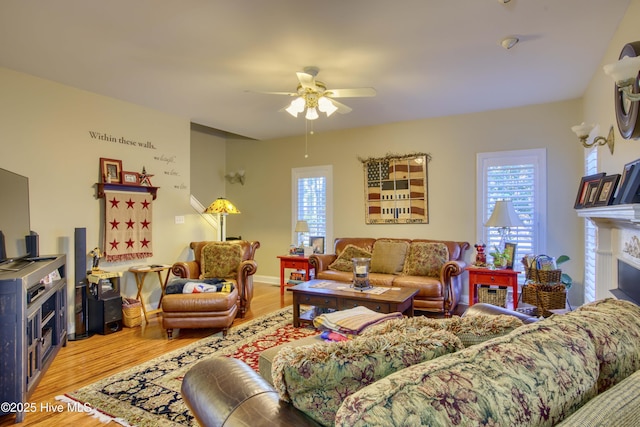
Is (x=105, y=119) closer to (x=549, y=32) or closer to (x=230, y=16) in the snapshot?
(x=230, y=16)

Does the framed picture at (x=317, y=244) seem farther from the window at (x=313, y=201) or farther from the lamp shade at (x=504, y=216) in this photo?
the lamp shade at (x=504, y=216)

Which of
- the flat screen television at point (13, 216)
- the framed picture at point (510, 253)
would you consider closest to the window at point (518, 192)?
the framed picture at point (510, 253)

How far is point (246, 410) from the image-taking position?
1.18 meters

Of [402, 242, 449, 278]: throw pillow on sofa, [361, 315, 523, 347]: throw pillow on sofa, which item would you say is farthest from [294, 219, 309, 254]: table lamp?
[361, 315, 523, 347]: throw pillow on sofa

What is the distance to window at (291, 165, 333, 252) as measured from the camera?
6.05 metres

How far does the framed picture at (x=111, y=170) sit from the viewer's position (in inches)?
164

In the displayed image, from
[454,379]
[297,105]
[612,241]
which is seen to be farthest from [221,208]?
[454,379]

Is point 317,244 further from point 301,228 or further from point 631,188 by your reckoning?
point 631,188

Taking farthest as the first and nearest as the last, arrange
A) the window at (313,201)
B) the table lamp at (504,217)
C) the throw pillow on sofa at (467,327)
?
the window at (313,201), the table lamp at (504,217), the throw pillow on sofa at (467,327)

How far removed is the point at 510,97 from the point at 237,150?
15.7 ft

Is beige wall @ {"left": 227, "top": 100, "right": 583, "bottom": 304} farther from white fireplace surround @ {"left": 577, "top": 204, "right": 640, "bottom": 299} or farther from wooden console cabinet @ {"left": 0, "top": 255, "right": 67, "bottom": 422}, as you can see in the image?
wooden console cabinet @ {"left": 0, "top": 255, "right": 67, "bottom": 422}

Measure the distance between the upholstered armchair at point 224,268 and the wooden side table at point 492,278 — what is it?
2637 mm

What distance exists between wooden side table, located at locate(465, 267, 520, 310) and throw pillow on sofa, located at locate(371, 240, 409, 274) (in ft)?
2.97

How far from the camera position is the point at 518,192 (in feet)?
15.1
